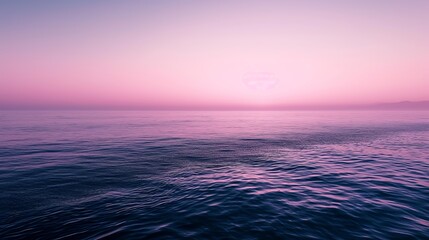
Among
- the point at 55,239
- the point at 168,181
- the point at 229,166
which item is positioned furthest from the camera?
the point at 229,166

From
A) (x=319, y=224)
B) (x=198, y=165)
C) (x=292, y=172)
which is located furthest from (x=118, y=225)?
(x=292, y=172)

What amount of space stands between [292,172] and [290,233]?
9.43 meters

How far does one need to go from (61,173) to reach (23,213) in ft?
24.3

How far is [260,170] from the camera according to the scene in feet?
58.5

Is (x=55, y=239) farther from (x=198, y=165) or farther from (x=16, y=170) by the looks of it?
(x=16, y=170)

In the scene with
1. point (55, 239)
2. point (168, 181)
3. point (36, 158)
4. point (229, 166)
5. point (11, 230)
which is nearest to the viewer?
point (55, 239)

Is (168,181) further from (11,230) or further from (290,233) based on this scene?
(290,233)

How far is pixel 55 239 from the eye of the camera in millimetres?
7902

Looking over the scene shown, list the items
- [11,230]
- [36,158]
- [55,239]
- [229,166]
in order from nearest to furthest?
[55,239] → [11,230] → [229,166] → [36,158]

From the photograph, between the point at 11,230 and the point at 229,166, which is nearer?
the point at 11,230

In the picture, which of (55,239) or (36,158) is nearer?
(55,239)

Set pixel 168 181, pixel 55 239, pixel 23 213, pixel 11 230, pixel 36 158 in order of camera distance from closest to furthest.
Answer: pixel 55 239 < pixel 11 230 < pixel 23 213 < pixel 168 181 < pixel 36 158

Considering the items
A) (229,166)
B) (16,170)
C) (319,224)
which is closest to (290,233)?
(319,224)

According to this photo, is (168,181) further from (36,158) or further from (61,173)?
(36,158)
